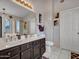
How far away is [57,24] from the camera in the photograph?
20.6 ft

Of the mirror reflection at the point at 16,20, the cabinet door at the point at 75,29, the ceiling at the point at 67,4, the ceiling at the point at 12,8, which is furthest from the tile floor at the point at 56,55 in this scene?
the ceiling at the point at 67,4

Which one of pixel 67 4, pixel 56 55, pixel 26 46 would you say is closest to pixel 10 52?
pixel 26 46

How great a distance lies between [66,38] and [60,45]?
1.83 feet

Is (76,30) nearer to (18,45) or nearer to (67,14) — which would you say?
(67,14)

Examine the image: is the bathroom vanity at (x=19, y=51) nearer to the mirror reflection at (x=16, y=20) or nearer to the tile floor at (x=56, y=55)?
the mirror reflection at (x=16, y=20)

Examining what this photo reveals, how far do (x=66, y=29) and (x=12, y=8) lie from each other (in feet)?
10.6

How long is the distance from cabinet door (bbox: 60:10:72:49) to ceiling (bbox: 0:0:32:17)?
94.3 inches

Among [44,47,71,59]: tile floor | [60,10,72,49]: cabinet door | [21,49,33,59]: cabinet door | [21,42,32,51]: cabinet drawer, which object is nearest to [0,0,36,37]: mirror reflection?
[21,42,32,51]: cabinet drawer

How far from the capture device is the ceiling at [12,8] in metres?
2.95

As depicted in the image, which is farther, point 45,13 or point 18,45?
point 45,13

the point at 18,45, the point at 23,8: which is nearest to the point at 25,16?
the point at 23,8

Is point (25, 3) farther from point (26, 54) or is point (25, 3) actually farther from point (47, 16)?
point (47, 16)

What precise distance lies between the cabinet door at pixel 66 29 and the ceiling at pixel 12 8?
240cm

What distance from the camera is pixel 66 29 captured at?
220 inches
